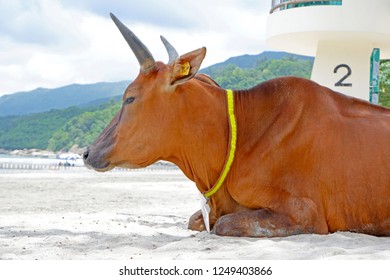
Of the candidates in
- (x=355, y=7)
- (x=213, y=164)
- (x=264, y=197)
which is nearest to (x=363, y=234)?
(x=264, y=197)

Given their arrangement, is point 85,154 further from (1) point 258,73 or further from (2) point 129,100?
(1) point 258,73

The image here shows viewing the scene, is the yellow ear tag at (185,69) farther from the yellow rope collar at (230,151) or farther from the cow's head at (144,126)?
the yellow rope collar at (230,151)

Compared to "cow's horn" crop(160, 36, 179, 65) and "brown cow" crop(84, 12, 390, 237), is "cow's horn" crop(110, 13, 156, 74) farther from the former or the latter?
"cow's horn" crop(160, 36, 179, 65)

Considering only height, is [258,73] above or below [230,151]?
above

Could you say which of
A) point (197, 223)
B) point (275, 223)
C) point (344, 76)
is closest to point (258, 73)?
point (344, 76)

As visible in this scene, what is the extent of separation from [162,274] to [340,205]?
1.80 m

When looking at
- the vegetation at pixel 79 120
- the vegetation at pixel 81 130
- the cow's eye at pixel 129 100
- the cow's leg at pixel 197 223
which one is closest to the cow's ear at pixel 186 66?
the cow's eye at pixel 129 100

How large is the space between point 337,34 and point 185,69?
1754 centimetres

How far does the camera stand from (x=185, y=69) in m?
5.09

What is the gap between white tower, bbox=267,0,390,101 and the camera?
21391mm

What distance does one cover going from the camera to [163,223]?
6.85m

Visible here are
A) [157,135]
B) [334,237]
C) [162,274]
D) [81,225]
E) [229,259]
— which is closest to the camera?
[162,274]

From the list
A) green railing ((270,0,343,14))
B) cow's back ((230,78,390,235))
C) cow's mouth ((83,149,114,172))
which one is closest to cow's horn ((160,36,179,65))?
cow's back ((230,78,390,235))

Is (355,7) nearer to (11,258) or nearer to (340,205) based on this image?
(340,205)
